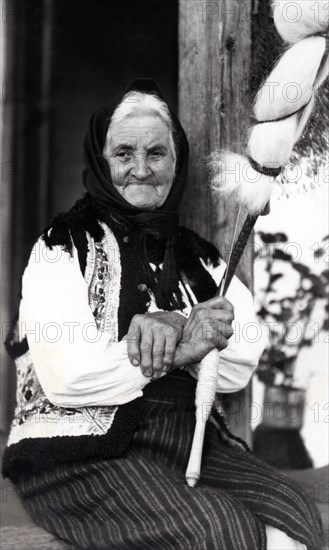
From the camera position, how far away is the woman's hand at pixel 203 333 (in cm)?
224

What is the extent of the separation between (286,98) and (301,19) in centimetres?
25

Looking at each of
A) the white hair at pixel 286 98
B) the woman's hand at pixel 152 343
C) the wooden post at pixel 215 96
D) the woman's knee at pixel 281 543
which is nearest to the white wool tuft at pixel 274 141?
the white hair at pixel 286 98

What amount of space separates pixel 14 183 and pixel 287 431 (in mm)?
1409

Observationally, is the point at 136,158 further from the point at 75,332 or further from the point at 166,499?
the point at 166,499

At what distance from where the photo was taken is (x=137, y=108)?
99.5 inches

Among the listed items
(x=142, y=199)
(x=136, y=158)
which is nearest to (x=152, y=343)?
(x=142, y=199)

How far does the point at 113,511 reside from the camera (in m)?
2.10

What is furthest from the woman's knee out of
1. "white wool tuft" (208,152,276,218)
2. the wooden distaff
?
"white wool tuft" (208,152,276,218)

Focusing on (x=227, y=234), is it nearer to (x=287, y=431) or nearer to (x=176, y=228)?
(x=176, y=228)

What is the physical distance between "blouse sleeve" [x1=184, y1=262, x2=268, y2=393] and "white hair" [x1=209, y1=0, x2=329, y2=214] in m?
0.34

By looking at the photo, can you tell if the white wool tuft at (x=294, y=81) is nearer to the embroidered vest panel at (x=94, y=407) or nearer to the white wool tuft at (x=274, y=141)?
the white wool tuft at (x=274, y=141)

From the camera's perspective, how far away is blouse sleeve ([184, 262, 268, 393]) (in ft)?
8.25

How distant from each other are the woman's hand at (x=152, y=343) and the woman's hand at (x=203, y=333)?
3 centimetres

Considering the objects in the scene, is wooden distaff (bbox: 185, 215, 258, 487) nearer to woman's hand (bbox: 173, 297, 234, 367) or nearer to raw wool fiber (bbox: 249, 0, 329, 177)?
woman's hand (bbox: 173, 297, 234, 367)
